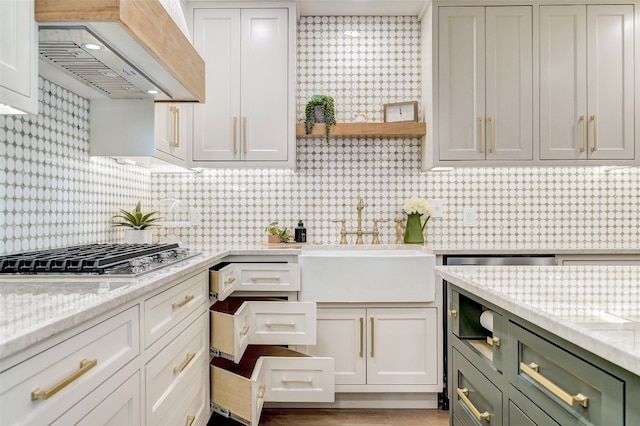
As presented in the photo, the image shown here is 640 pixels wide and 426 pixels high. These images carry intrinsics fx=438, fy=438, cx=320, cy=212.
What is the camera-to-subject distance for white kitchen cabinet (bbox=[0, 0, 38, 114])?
107 cm

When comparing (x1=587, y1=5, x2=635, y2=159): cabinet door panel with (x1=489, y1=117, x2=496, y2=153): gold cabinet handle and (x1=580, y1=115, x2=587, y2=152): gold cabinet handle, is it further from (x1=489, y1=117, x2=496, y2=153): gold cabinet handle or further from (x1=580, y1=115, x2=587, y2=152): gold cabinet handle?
(x1=489, y1=117, x2=496, y2=153): gold cabinet handle

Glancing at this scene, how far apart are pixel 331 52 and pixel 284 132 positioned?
2.47 ft

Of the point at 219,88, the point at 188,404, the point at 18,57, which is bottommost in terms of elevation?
the point at 188,404

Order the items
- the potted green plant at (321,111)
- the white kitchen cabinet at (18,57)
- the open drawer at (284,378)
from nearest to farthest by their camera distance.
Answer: the white kitchen cabinet at (18,57), the open drawer at (284,378), the potted green plant at (321,111)

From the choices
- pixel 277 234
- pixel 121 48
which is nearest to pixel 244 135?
pixel 277 234

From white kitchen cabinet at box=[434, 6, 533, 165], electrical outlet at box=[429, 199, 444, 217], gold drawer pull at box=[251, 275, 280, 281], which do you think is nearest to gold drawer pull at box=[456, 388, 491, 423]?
gold drawer pull at box=[251, 275, 280, 281]

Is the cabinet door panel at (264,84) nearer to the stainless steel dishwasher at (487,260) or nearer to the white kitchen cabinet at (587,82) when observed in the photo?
the stainless steel dishwasher at (487,260)

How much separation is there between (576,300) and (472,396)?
533mm

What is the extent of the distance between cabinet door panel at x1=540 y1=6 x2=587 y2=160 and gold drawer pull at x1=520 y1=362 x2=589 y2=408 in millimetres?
2078

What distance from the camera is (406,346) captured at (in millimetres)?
Answer: 2418

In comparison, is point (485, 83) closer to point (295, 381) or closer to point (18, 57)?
point (295, 381)

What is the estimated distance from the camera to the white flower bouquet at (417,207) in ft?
9.22

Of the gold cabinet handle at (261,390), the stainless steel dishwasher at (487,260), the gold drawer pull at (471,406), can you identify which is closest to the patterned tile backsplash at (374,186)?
the stainless steel dishwasher at (487,260)

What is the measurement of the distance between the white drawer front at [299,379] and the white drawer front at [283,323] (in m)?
0.11
